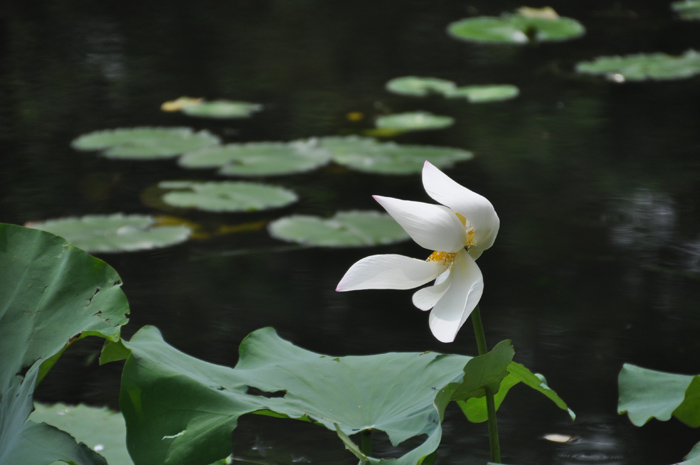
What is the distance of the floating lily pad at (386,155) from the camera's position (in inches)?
99.5

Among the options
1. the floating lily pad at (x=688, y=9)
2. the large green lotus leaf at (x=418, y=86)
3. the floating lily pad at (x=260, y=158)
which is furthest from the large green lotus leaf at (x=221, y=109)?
the floating lily pad at (x=688, y=9)

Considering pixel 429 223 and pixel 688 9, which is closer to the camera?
pixel 429 223

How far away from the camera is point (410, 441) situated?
51.2 inches

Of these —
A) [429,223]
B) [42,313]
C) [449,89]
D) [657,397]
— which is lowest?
[449,89]

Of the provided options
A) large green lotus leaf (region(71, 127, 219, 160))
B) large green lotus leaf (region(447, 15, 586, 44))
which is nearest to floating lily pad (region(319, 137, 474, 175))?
large green lotus leaf (region(71, 127, 219, 160))

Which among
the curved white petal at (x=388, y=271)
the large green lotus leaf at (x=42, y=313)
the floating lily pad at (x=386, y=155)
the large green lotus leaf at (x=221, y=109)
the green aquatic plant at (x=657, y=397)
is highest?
the curved white petal at (x=388, y=271)

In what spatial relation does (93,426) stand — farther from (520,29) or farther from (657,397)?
(520,29)

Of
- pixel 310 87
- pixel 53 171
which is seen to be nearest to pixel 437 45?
pixel 310 87

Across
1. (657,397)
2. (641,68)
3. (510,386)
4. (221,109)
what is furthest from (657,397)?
(641,68)

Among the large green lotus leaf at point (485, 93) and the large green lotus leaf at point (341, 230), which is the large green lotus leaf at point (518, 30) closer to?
the large green lotus leaf at point (485, 93)

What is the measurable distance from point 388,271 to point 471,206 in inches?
3.4

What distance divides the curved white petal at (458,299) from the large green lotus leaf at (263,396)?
80mm

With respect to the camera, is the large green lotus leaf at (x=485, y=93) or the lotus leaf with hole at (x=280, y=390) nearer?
the lotus leaf with hole at (x=280, y=390)

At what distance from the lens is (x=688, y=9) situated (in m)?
5.01
